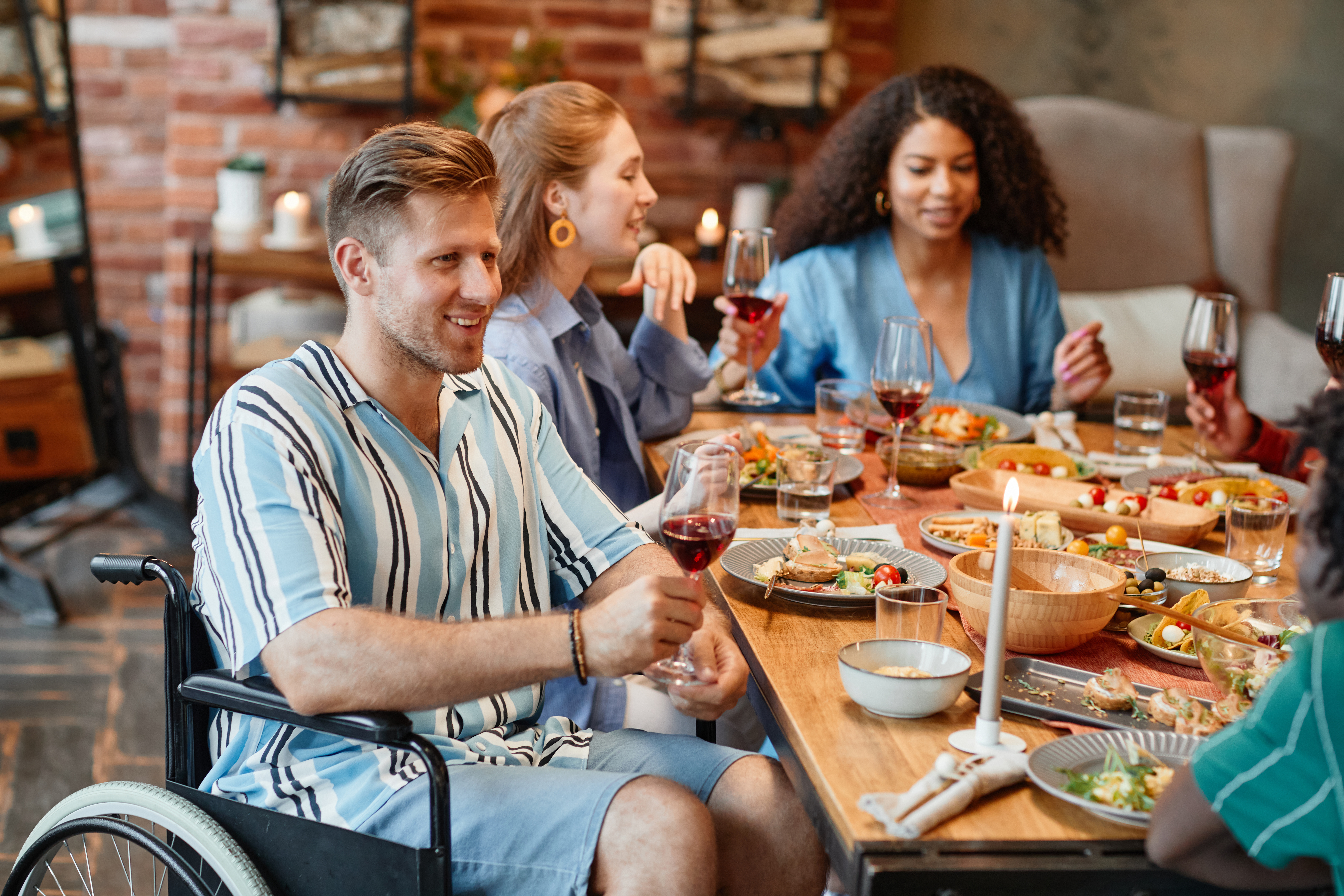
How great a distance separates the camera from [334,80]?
3832 mm

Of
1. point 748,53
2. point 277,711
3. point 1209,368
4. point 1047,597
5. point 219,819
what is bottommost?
point 219,819

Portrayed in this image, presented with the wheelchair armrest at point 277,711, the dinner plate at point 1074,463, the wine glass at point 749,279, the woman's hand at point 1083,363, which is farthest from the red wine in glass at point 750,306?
the wheelchair armrest at point 277,711

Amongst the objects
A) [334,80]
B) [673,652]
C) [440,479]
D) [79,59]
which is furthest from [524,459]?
[79,59]

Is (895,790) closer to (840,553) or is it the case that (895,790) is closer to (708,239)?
(840,553)

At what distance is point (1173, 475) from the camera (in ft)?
6.56

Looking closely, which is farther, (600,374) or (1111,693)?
(600,374)

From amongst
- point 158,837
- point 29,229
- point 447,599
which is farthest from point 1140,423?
point 29,229

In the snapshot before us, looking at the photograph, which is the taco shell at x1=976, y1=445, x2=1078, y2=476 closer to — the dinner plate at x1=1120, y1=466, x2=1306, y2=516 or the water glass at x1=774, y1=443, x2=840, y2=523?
the dinner plate at x1=1120, y1=466, x2=1306, y2=516

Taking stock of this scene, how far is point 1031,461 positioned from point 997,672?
101 centimetres

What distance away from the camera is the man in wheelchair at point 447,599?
1.17m

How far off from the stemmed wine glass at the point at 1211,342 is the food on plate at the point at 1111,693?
935 millimetres

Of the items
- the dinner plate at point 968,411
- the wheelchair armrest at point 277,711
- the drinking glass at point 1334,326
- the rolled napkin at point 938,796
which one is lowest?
the wheelchair armrest at point 277,711

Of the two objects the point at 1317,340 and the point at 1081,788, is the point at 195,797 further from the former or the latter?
the point at 1317,340

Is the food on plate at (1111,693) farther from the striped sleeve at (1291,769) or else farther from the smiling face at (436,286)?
the smiling face at (436,286)
